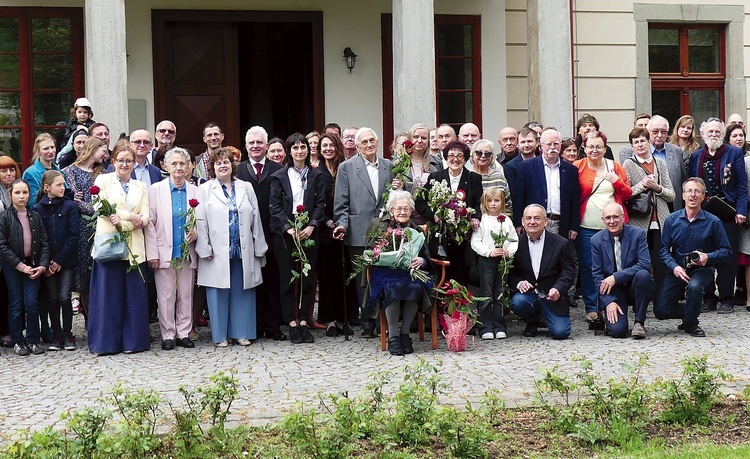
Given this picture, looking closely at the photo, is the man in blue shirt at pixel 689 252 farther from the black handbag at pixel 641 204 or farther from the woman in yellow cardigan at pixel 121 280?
the woman in yellow cardigan at pixel 121 280

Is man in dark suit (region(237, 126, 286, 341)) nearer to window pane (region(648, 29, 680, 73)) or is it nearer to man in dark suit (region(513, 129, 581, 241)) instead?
man in dark suit (region(513, 129, 581, 241))

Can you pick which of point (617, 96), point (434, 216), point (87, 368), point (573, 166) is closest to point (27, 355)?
point (87, 368)

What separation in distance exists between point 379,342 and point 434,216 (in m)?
1.24

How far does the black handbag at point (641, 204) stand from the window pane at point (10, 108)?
8.44 metres

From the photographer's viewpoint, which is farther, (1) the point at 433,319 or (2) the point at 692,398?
(1) the point at 433,319

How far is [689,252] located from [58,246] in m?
5.81

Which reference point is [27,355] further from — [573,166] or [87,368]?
[573,166]

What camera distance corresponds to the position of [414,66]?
507 inches

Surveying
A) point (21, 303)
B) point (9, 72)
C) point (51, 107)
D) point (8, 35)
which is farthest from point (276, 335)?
point (8, 35)

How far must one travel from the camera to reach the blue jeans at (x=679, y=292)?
972 centimetres

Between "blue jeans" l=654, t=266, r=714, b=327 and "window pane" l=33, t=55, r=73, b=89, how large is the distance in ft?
28.7

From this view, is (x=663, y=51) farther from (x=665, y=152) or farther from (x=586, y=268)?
(x=586, y=268)

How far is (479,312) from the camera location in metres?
9.84

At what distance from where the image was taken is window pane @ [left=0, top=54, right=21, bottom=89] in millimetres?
14547
